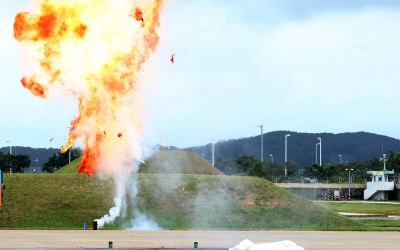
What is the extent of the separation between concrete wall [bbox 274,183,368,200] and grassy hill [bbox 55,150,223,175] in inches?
1812

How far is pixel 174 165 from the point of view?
103m

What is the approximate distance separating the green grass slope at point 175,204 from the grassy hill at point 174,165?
17.6 meters

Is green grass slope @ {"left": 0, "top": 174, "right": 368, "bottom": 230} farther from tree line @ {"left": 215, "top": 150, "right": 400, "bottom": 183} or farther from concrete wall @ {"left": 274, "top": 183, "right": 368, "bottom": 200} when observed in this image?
tree line @ {"left": 215, "top": 150, "right": 400, "bottom": 183}

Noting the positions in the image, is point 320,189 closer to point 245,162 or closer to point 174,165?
point 245,162

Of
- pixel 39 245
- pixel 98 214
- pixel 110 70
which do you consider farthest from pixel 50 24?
pixel 98 214

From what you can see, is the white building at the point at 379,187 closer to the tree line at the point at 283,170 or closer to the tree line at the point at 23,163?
the tree line at the point at 283,170

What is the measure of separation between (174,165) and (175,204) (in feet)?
114

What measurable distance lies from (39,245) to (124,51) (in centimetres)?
1590

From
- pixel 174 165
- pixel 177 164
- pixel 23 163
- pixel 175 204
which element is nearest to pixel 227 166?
pixel 23 163

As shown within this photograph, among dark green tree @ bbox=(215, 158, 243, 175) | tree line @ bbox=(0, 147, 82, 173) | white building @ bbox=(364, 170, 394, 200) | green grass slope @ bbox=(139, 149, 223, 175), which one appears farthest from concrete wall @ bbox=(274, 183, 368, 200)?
tree line @ bbox=(0, 147, 82, 173)

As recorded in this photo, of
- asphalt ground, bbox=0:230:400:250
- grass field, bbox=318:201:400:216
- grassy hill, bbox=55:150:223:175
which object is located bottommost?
asphalt ground, bbox=0:230:400:250

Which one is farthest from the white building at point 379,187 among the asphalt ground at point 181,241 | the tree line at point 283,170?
the asphalt ground at point 181,241

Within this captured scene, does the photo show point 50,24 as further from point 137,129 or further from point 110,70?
point 137,129

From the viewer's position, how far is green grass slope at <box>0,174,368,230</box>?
208ft
